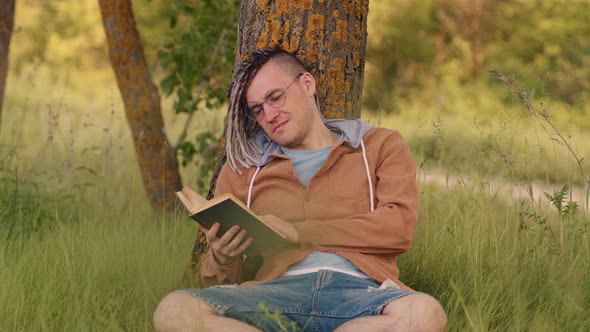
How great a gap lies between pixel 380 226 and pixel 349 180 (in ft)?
0.90

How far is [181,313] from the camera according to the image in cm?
295

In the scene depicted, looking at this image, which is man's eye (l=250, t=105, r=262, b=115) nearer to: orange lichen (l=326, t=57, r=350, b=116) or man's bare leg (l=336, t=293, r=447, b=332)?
orange lichen (l=326, t=57, r=350, b=116)

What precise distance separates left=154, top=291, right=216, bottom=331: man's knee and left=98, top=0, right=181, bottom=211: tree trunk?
291 cm

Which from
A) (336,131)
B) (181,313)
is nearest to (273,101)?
(336,131)

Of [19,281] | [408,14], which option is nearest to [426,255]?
[19,281]

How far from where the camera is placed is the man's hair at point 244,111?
354cm

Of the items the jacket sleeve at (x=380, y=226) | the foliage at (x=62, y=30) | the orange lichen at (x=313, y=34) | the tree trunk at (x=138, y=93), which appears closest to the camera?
the jacket sleeve at (x=380, y=226)

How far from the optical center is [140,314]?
3.53 metres

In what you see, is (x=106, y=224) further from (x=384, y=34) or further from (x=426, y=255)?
(x=384, y=34)

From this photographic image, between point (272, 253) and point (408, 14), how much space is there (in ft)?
64.4

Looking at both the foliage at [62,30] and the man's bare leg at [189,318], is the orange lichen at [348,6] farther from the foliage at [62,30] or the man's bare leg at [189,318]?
the foliage at [62,30]

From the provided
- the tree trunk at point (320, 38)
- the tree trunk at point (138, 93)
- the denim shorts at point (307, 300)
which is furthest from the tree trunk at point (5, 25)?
the denim shorts at point (307, 300)

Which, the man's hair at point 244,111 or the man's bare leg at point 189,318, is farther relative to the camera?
the man's hair at point 244,111

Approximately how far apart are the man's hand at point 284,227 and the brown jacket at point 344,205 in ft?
0.16
